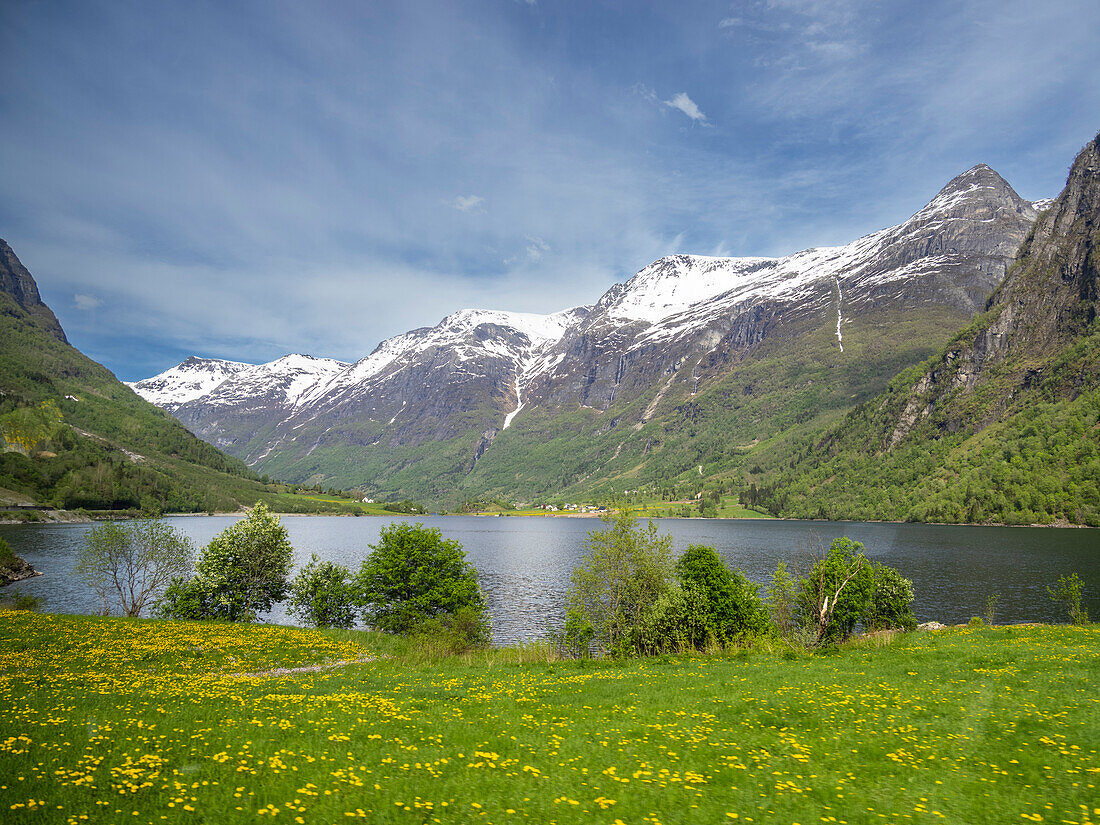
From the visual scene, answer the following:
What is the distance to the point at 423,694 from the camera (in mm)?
21875

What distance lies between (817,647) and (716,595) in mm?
10367

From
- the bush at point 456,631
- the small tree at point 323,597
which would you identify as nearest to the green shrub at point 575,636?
the bush at point 456,631

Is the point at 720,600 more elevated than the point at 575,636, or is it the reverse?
the point at 720,600

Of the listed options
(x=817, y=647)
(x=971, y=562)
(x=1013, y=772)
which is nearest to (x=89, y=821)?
(x=1013, y=772)

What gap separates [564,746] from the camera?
14617 mm

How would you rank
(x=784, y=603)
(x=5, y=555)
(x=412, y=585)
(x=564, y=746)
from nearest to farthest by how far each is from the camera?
(x=564, y=746)
(x=784, y=603)
(x=412, y=585)
(x=5, y=555)

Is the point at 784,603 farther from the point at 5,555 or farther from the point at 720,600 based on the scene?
the point at 5,555

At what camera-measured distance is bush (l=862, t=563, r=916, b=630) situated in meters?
51.1

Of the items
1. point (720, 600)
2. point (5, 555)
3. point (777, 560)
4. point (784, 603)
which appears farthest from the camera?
point (777, 560)

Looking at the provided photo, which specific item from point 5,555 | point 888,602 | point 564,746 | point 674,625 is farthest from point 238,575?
point 888,602

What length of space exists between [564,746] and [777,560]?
117365mm

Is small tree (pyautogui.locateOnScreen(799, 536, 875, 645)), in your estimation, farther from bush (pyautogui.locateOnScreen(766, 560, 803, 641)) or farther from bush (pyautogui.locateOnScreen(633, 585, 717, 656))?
bush (pyautogui.locateOnScreen(633, 585, 717, 656))

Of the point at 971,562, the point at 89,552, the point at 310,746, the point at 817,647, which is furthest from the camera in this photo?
the point at 971,562

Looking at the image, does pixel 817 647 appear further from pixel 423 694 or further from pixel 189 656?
pixel 189 656
